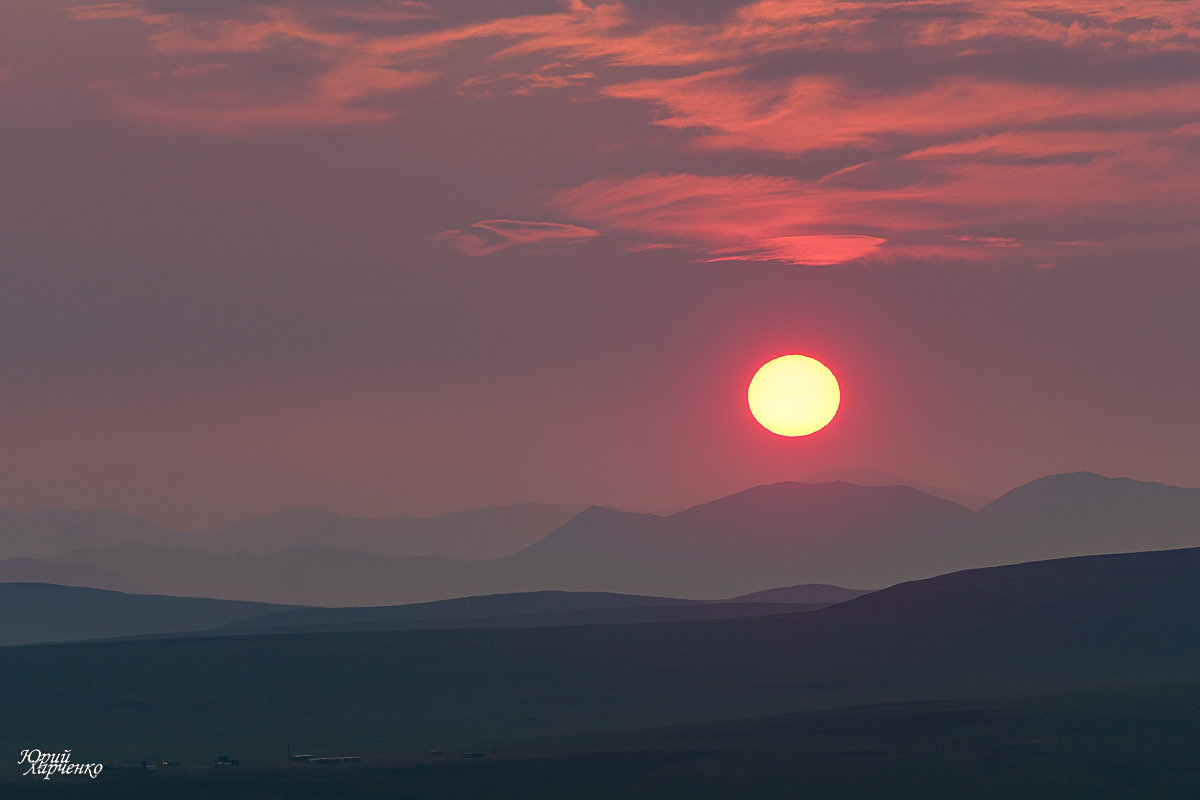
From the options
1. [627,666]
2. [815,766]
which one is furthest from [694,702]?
[815,766]

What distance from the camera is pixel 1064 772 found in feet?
285

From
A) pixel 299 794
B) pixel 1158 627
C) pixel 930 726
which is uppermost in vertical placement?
pixel 1158 627

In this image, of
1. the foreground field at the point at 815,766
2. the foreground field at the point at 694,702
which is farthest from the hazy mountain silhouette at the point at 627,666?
the foreground field at the point at 815,766

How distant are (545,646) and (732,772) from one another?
267 feet

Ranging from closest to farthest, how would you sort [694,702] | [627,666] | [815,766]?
[815,766], [694,702], [627,666]

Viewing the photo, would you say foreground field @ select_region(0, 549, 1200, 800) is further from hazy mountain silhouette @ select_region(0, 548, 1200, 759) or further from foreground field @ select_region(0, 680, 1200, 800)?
hazy mountain silhouette @ select_region(0, 548, 1200, 759)

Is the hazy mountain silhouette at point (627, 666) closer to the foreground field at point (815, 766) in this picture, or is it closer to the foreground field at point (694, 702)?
the foreground field at point (694, 702)

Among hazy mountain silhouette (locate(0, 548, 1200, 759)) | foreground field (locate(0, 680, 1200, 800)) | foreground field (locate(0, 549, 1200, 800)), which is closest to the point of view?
foreground field (locate(0, 680, 1200, 800))

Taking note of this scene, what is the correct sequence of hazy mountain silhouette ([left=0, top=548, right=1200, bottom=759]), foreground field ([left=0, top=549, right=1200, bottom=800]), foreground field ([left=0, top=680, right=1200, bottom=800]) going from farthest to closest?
hazy mountain silhouette ([left=0, top=548, right=1200, bottom=759])
foreground field ([left=0, top=549, right=1200, bottom=800])
foreground field ([left=0, top=680, right=1200, bottom=800])

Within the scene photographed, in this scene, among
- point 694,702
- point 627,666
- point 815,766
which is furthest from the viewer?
point 627,666

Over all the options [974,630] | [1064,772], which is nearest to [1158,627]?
[974,630]

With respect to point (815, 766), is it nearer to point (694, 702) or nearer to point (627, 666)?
point (694, 702)

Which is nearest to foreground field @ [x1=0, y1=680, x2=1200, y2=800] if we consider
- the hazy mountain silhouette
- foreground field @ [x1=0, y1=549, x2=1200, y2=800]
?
foreground field @ [x1=0, y1=549, x2=1200, y2=800]

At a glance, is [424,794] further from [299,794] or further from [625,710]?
[625,710]
